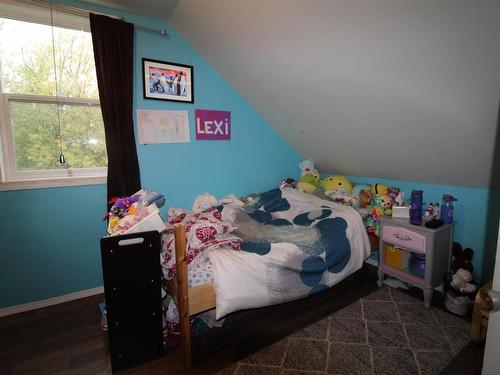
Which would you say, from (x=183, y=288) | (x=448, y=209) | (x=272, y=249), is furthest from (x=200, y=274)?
(x=448, y=209)

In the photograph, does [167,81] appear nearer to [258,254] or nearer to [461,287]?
[258,254]

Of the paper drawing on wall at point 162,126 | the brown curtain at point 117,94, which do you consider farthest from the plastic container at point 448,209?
the brown curtain at point 117,94

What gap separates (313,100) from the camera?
2264mm

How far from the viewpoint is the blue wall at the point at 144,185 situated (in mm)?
2021

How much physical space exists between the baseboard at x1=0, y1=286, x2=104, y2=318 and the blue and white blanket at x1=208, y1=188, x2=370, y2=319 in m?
1.36

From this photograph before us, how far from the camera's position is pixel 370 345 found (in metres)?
1.67

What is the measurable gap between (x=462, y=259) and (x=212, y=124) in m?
2.52

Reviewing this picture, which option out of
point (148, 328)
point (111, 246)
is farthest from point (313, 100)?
point (148, 328)

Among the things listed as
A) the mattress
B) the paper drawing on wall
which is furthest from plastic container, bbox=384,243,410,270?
the paper drawing on wall

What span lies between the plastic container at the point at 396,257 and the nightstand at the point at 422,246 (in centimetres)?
1

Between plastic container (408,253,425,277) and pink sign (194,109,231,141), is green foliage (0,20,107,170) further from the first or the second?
plastic container (408,253,425,277)

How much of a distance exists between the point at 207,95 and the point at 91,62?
41.0 inches

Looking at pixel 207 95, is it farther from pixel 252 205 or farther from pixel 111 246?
pixel 111 246

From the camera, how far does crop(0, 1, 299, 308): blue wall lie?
2021 mm
